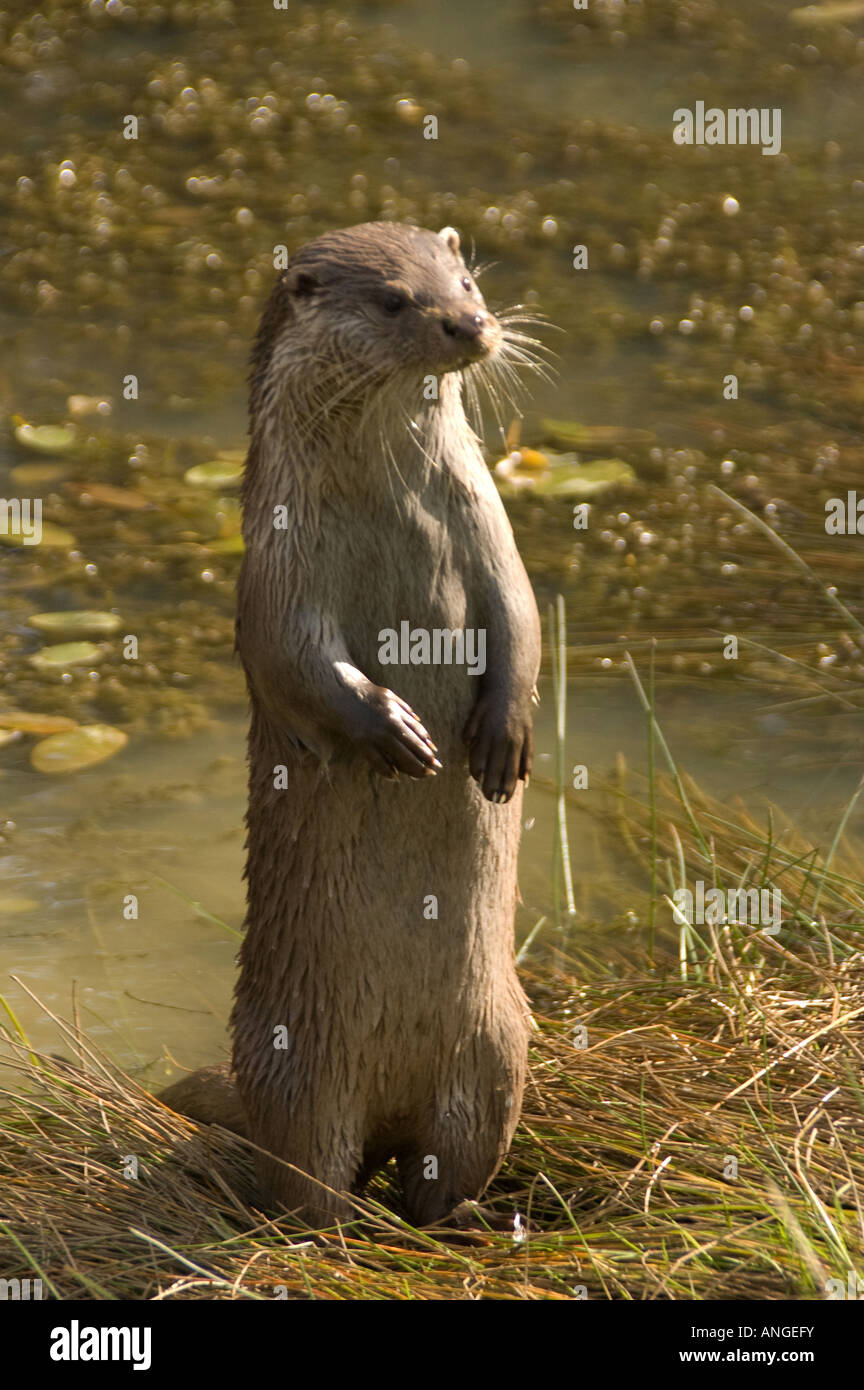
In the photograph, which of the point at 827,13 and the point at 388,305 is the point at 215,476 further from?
the point at 827,13

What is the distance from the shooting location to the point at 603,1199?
2.64m

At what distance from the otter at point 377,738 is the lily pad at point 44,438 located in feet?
10.1

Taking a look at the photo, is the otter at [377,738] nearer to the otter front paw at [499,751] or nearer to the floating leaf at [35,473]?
the otter front paw at [499,751]

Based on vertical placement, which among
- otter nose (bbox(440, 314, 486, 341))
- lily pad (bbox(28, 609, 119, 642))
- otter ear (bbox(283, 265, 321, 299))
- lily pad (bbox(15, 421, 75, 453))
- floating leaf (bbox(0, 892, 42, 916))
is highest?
lily pad (bbox(15, 421, 75, 453))

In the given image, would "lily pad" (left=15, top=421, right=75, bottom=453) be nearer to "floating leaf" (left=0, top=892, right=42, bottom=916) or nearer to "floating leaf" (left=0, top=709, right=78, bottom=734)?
"floating leaf" (left=0, top=709, right=78, bottom=734)

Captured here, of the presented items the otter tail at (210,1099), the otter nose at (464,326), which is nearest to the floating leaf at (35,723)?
the otter tail at (210,1099)

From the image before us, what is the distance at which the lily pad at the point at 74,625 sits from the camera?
184 inches

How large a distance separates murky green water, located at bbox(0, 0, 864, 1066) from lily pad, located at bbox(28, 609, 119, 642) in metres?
0.06

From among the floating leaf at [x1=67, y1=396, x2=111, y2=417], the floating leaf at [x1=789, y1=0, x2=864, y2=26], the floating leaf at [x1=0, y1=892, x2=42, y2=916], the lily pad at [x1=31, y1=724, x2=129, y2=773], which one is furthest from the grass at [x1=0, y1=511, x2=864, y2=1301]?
the floating leaf at [x1=789, y1=0, x2=864, y2=26]

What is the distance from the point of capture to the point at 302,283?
7.86 feet

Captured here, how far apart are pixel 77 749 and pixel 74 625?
23.1 inches

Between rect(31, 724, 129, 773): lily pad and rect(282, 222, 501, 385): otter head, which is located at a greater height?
rect(282, 222, 501, 385): otter head

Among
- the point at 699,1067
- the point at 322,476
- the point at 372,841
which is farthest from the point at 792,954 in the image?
the point at 322,476

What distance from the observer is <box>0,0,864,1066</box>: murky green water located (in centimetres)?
391
